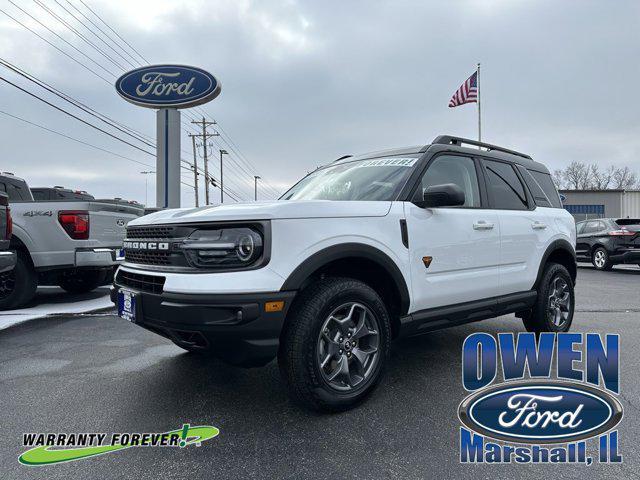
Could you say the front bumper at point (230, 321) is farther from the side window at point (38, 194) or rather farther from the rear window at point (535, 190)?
the side window at point (38, 194)

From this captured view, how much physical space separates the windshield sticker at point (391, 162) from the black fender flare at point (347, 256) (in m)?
0.92

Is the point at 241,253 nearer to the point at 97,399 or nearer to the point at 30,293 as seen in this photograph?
the point at 97,399

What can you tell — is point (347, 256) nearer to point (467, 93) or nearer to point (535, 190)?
point (535, 190)

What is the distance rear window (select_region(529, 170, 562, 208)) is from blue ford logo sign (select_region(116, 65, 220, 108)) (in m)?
9.91

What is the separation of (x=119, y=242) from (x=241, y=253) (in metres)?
4.64

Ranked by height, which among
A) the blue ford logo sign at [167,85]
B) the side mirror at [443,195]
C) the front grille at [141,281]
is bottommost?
the front grille at [141,281]

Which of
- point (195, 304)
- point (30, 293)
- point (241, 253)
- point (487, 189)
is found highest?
point (487, 189)

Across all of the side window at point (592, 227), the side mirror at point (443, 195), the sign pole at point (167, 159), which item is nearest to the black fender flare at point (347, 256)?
the side mirror at point (443, 195)

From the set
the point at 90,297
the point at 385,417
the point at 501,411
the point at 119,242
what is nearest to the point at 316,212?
the point at 385,417

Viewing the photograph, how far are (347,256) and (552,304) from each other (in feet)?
9.56

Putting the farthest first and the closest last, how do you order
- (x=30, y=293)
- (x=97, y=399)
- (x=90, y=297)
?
1. (x=90, y=297)
2. (x=30, y=293)
3. (x=97, y=399)

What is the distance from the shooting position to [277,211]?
249 centimetres

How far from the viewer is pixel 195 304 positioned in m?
2.35

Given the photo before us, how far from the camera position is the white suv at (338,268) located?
7.89 ft
